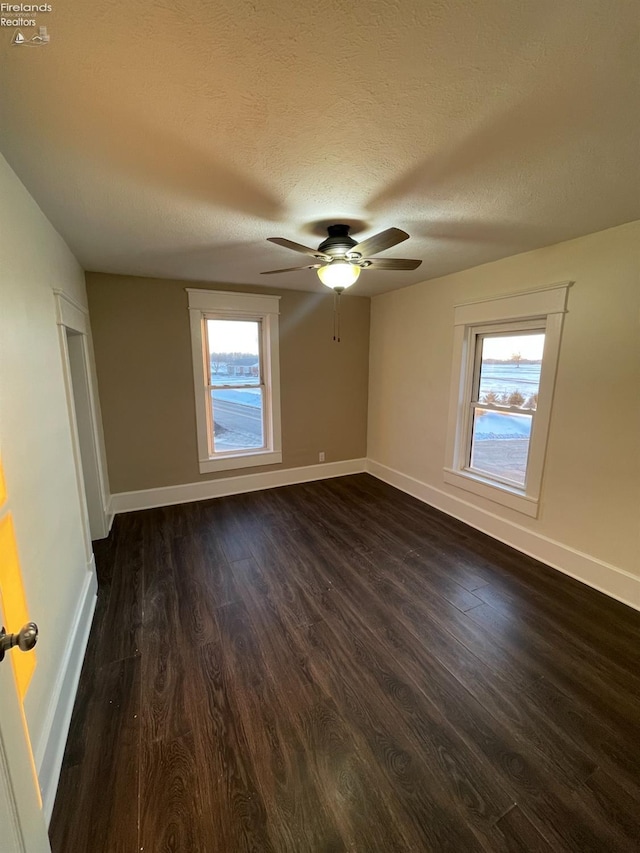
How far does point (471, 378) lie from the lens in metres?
3.36

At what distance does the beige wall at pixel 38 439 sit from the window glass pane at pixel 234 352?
6.01 ft

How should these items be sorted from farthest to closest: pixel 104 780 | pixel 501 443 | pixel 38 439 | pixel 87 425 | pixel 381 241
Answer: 1. pixel 501 443
2. pixel 87 425
3. pixel 381 241
4. pixel 38 439
5. pixel 104 780

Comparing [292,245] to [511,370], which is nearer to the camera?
[292,245]

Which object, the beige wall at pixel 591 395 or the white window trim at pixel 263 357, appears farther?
the white window trim at pixel 263 357

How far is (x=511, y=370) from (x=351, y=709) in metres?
2.78

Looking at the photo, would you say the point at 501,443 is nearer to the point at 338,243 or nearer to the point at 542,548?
the point at 542,548

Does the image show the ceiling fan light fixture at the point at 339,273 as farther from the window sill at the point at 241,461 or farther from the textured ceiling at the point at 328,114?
the window sill at the point at 241,461

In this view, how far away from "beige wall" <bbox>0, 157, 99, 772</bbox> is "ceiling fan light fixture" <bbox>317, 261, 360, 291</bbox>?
60.1 inches

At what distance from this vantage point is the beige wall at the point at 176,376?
11.3 ft

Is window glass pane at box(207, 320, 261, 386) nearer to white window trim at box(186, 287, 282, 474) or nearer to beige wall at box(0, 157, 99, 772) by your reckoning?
white window trim at box(186, 287, 282, 474)

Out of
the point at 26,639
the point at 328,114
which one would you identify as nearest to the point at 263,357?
the point at 328,114

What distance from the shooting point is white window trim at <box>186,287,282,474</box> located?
372 cm

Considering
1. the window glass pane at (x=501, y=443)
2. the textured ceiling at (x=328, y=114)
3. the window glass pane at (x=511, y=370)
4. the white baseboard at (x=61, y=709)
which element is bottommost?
the white baseboard at (x=61, y=709)

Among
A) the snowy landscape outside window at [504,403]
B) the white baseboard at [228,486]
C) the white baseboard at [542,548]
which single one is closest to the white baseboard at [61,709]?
the white baseboard at [228,486]
